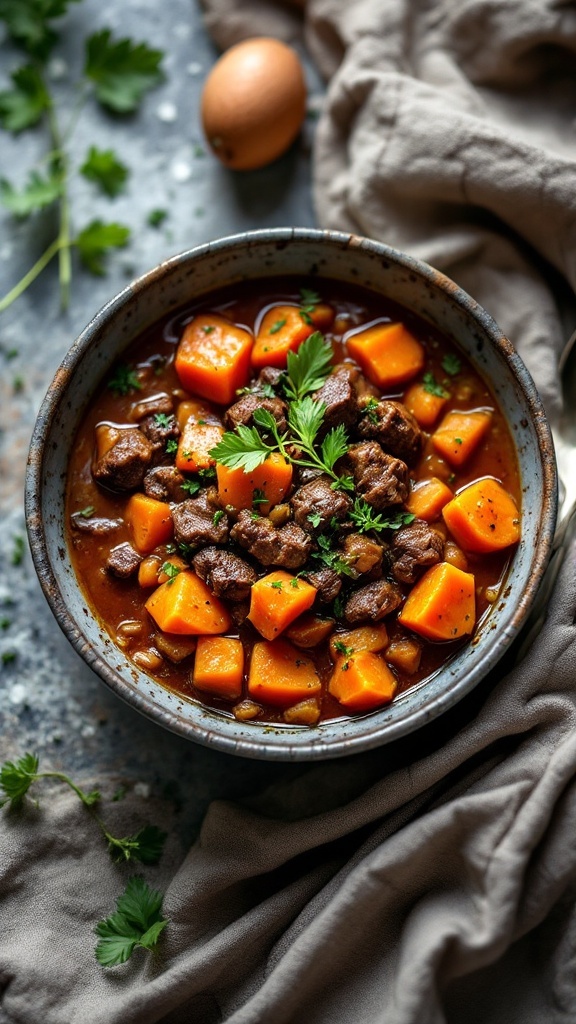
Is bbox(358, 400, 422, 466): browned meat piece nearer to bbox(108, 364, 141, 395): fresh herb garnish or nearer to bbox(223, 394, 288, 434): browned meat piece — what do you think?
bbox(223, 394, 288, 434): browned meat piece

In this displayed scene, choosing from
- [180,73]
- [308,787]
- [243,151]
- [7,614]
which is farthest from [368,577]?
[180,73]

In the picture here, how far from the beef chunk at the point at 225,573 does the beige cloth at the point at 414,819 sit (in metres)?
0.94

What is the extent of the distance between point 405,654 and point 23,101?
324 centimetres

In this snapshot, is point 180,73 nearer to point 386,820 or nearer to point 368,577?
point 368,577

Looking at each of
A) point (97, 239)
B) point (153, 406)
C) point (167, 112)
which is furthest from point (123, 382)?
point (167, 112)

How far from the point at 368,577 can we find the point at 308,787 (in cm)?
99

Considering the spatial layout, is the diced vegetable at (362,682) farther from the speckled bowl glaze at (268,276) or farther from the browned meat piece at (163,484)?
the browned meat piece at (163,484)

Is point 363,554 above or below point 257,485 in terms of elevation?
below

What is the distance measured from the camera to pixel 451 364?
4160 mm

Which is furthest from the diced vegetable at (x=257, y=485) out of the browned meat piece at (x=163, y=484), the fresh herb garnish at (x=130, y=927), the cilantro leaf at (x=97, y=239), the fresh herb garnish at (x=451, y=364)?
the fresh herb garnish at (x=130, y=927)

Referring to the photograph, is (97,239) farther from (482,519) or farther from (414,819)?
(414,819)

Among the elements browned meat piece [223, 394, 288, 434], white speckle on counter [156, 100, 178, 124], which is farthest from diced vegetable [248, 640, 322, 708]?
white speckle on counter [156, 100, 178, 124]

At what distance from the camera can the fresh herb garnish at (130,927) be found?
13.0 feet

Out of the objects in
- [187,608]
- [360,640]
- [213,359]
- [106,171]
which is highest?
[106,171]
